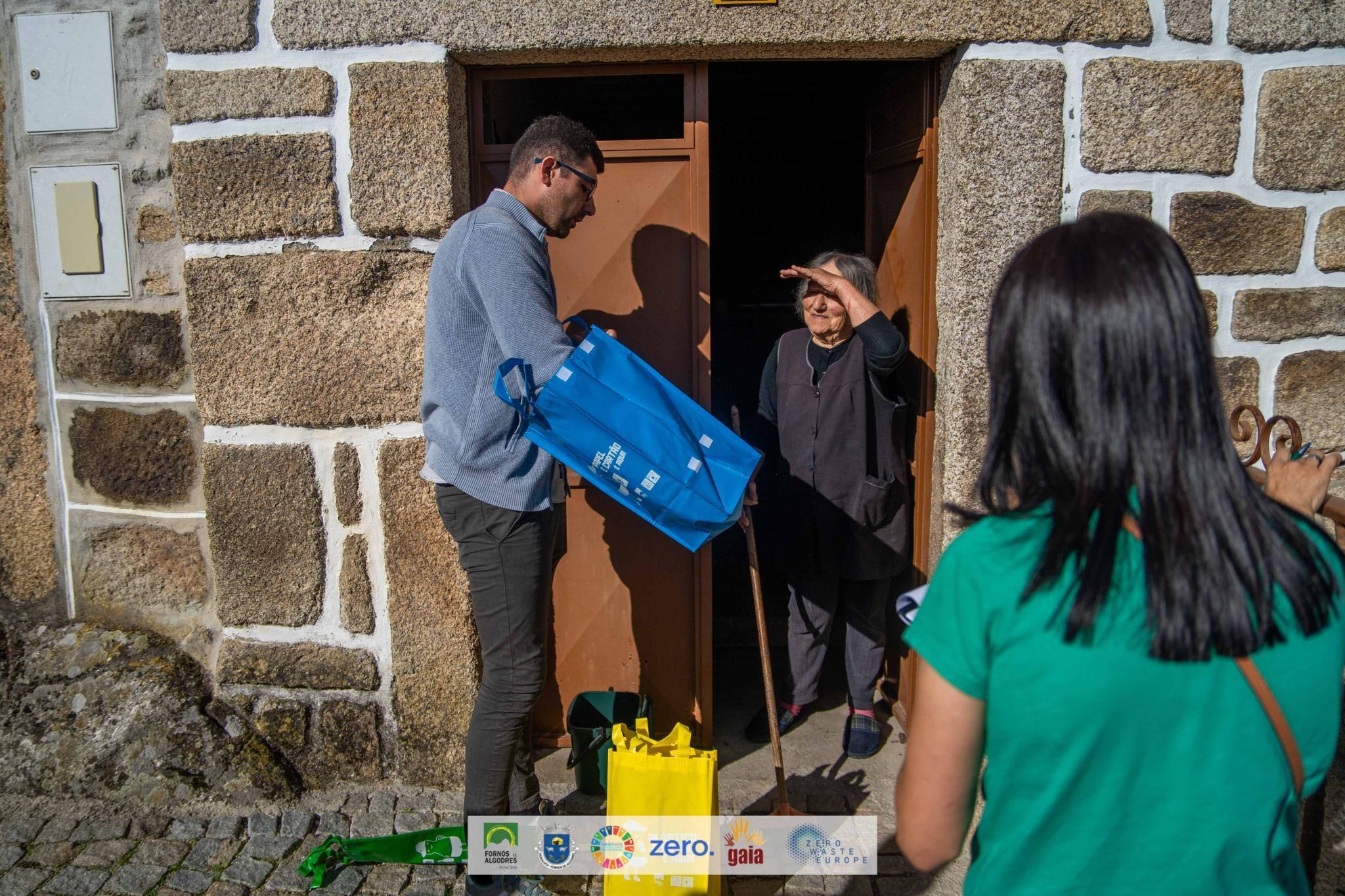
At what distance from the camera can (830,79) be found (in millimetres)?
4637

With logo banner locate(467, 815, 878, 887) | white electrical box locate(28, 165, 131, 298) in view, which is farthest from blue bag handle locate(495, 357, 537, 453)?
white electrical box locate(28, 165, 131, 298)

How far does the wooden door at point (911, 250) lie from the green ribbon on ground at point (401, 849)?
158cm

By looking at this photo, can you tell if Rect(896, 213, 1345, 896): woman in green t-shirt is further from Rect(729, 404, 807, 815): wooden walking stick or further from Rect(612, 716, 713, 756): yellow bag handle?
Rect(729, 404, 807, 815): wooden walking stick

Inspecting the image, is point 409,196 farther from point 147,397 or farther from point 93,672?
point 93,672

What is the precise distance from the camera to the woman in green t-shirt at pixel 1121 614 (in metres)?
1.00

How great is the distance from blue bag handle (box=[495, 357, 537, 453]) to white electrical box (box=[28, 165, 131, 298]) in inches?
59.1

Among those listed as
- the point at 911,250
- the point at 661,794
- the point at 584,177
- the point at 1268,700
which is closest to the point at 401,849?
the point at 661,794

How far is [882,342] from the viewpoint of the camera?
293 cm

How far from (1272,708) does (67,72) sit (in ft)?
11.1

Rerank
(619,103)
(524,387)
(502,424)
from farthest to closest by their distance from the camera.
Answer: (619,103), (502,424), (524,387)

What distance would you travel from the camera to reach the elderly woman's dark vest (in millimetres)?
3127

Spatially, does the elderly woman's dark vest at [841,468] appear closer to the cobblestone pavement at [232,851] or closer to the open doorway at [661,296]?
the open doorway at [661,296]

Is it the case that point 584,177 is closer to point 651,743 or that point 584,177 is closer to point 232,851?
point 651,743

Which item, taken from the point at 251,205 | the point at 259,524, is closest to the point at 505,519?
the point at 259,524
